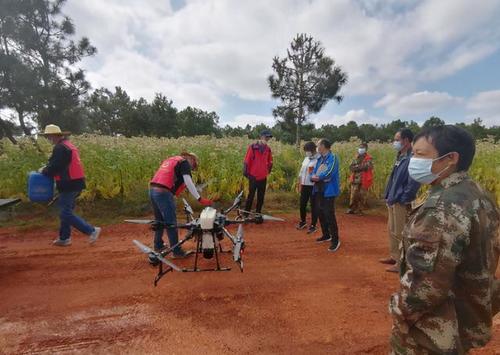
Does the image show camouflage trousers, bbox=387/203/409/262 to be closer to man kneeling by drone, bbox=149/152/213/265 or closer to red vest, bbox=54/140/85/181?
man kneeling by drone, bbox=149/152/213/265

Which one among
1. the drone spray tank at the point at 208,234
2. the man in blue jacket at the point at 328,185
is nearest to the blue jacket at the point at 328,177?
the man in blue jacket at the point at 328,185

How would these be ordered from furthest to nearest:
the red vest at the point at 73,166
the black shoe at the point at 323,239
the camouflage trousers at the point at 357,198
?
the camouflage trousers at the point at 357,198 < the black shoe at the point at 323,239 < the red vest at the point at 73,166

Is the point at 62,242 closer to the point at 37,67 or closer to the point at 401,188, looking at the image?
the point at 401,188

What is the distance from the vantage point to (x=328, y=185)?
5.71m

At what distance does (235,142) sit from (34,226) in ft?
20.0

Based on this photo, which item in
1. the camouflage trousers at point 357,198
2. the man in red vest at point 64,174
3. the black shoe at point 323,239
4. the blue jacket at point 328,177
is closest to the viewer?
the man in red vest at point 64,174

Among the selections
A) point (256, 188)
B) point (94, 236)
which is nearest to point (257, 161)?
point (256, 188)

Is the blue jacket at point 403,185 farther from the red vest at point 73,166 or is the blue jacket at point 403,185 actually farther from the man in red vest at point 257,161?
the red vest at point 73,166

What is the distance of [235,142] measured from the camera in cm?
1059

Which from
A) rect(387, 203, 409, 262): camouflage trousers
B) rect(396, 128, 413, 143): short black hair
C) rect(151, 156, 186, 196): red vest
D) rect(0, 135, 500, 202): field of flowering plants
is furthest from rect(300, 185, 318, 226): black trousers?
rect(151, 156, 186, 196): red vest

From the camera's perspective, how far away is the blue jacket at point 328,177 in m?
5.68

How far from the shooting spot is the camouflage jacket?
1.59 metres

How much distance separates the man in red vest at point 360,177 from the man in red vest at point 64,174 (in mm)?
6418

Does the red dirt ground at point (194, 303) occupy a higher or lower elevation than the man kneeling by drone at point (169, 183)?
lower
